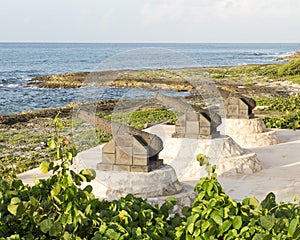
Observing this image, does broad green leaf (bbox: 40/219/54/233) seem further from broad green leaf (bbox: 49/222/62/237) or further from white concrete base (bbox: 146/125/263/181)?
white concrete base (bbox: 146/125/263/181)

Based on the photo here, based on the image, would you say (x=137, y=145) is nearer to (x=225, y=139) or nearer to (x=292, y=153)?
(x=225, y=139)

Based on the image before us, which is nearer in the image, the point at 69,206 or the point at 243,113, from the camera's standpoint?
the point at 69,206

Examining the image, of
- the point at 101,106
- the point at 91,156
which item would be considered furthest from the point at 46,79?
the point at 91,156

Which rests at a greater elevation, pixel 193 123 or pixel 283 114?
pixel 193 123

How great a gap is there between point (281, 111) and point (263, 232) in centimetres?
1506

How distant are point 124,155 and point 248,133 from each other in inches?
223

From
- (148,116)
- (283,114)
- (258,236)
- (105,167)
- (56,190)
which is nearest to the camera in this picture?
(258,236)

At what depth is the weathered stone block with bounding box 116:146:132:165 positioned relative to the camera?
6641 mm

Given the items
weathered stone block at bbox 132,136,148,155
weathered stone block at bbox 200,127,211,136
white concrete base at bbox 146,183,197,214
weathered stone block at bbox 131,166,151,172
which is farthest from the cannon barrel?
weathered stone block at bbox 200,127,211,136

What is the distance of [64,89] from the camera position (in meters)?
34.8

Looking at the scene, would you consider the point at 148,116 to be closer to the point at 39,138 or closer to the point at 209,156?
the point at 39,138

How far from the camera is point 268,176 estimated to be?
362 inches

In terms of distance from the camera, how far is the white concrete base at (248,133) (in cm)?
1163

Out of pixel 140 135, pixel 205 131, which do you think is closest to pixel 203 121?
pixel 205 131
